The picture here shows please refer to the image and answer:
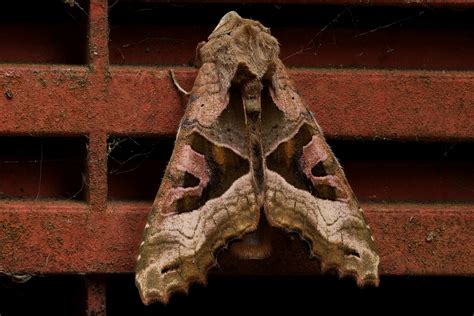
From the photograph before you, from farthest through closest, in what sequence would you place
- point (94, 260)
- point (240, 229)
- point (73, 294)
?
point (73, 294)
point (94, 260)
point (240, 229)

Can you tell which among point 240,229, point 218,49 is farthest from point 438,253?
point 218,49

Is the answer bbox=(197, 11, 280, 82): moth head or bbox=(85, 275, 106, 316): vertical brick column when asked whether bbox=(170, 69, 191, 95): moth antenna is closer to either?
bbox=(197, 11, 280, 82): moth head

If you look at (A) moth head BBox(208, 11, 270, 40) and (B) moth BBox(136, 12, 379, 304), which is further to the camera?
(A) moth head BBox(208, 11, 270, 40)

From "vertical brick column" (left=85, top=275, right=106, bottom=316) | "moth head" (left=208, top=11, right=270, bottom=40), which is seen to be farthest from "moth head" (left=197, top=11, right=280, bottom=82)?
"vertical brick column" (left=85, top=275, right=106, bottom=316)

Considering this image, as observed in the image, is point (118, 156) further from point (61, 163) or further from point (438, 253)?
point (438, 253)

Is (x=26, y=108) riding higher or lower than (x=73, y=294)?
higher

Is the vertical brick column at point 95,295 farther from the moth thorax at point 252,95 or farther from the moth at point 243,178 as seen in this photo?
the moth thorax at point 252,95

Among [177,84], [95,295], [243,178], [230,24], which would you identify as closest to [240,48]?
[230,24]

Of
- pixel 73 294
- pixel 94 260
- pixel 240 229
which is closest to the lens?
pixel 240 229

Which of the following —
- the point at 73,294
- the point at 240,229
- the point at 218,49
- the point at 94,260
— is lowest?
the point at 73,294
